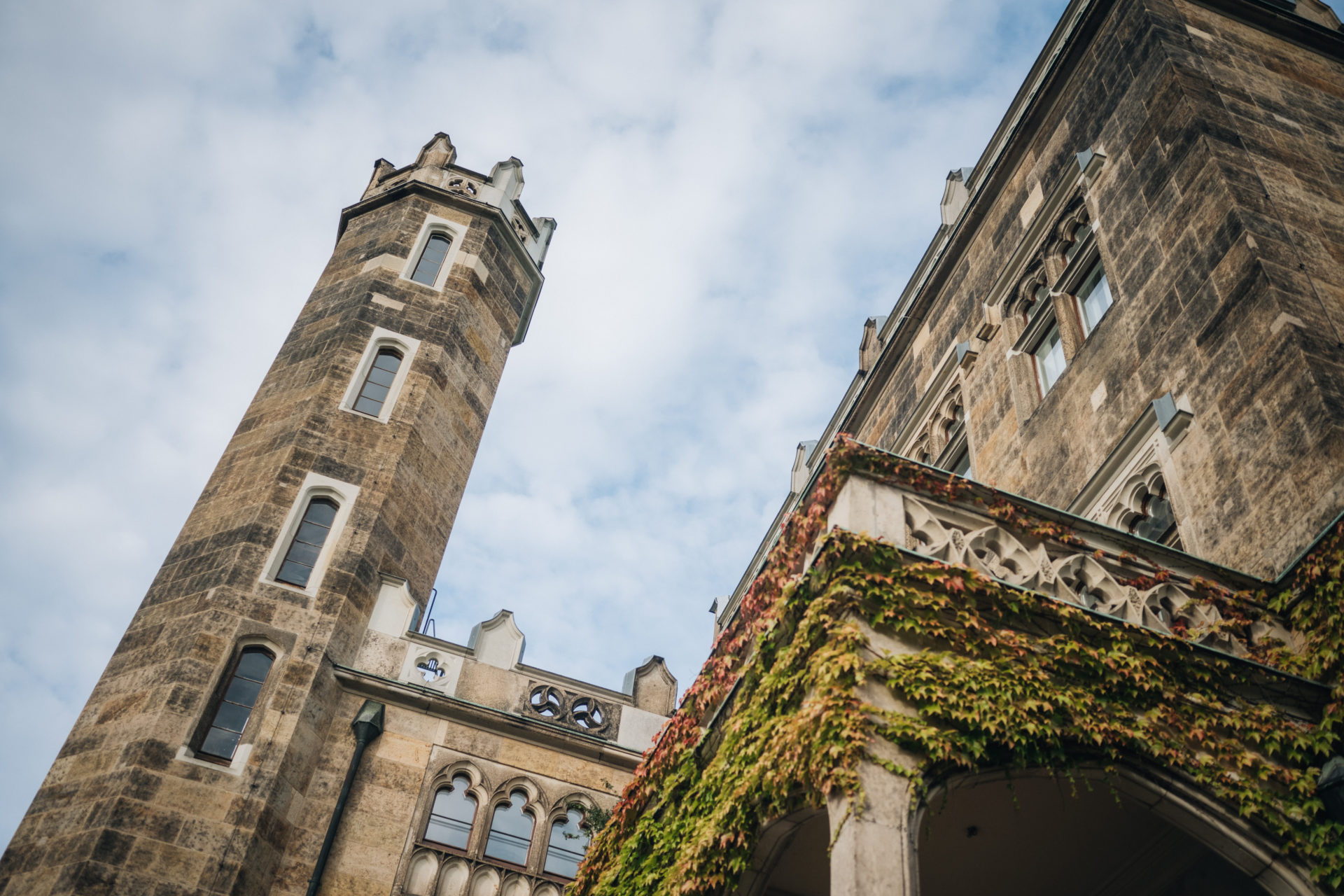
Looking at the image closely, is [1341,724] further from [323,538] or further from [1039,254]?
[323,538]

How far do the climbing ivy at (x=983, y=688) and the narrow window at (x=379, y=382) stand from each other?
11329 mm

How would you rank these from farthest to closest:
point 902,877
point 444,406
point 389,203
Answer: point 389,203 → point 444,406 → point 902,877

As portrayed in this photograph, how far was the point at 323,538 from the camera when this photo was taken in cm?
1628

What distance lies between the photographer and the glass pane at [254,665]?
14.6 metres

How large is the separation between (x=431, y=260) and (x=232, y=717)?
31.2 feet

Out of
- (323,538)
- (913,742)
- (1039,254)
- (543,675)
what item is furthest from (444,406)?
(913,742)

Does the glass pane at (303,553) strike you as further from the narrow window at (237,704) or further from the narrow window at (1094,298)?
the narrow window at (1094,298)

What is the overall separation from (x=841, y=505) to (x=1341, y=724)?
3272mm

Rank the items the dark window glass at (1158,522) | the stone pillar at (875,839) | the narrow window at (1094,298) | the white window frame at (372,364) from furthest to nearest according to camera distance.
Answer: the white window frame at (372,364)
the narrow window at (1094,298)
the dark window glass at (1158,522)
the stone pillar at (875,839)

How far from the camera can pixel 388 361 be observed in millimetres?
18875

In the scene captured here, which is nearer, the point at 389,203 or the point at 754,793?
the point at 754,793

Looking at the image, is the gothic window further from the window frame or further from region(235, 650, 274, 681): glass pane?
region(235, 650, 274, 681): glass pane

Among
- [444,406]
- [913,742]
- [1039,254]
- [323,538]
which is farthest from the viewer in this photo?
[444,406]

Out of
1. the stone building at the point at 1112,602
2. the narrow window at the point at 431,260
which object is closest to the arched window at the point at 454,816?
the stone building at the point at 1112,602
